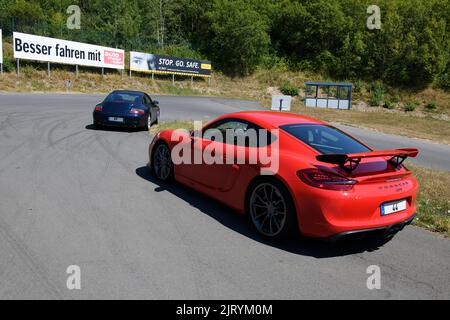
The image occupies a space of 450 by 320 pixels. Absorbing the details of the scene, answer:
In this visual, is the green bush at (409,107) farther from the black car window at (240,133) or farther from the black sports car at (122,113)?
the black car window at (240,133)

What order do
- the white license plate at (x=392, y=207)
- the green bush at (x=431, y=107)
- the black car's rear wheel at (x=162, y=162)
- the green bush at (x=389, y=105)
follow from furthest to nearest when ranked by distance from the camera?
the green bush at (x=431, y=107)
the green bush at (x=389, y=105)
the black car's rear wheel at (x=162, y=162)
the white license plate at (x=392, y=207)

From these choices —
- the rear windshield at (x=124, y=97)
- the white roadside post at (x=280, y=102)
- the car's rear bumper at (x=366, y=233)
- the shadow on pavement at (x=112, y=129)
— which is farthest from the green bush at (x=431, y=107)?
the car's rear bumper at (x=366, y=233)

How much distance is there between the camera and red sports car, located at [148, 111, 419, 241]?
13.4 feet

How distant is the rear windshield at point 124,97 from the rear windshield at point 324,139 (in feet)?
27.4

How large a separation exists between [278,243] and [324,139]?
1.49m

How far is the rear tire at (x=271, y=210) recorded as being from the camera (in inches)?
170

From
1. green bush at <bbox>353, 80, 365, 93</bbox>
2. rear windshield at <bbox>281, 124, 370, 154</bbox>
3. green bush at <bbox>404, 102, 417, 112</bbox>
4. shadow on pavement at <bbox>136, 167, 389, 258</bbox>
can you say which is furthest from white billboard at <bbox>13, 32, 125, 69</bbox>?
green bush at <bbox>404, 102, 417, 112</bbox>

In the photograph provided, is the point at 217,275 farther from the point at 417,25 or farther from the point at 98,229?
the point at 417,25

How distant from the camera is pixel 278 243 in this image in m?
4.50

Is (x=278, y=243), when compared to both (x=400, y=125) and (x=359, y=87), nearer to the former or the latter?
(x=400, y=125)

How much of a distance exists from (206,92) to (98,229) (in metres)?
39.2

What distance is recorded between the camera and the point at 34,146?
29.5 feet

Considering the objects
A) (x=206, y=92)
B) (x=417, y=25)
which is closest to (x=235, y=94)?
(x=206, y=92)
